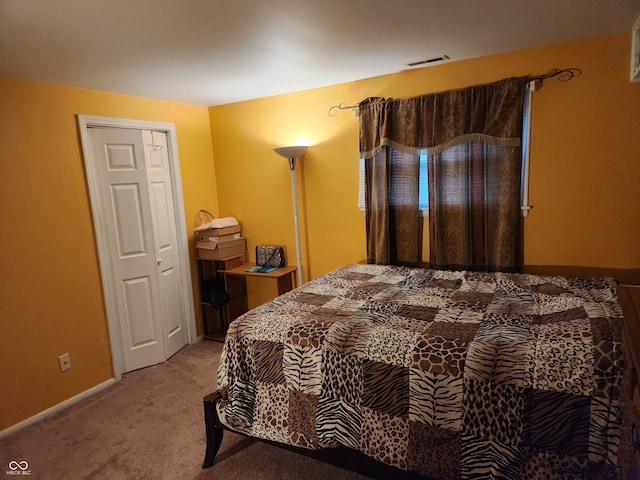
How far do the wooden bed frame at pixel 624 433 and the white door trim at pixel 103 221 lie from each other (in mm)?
1469

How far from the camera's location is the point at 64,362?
279 cm

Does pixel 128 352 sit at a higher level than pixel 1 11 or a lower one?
lower

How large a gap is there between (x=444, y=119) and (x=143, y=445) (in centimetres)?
294

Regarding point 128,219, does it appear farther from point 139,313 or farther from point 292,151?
point 292,151

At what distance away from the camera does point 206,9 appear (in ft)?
5.60

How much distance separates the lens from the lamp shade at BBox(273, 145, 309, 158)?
127 inches

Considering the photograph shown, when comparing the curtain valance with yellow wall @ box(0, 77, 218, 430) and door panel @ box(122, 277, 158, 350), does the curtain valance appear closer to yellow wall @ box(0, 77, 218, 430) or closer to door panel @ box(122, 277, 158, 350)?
yellow wall @ box(0, 77, 218, 430)

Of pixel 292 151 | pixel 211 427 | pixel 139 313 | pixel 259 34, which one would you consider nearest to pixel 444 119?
pixel 292 151

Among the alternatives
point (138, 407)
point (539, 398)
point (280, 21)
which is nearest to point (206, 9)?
point (280, 21)

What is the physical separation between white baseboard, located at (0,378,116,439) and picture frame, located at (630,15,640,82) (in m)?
4.10

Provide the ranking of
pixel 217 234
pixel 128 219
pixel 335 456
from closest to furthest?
pixel 335 456
pixel 128 219
pixel 217 234

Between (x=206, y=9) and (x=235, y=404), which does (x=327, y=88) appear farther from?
(x=235, y=404)

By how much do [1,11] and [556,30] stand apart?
275 cm

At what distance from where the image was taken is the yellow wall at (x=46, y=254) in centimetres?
250
